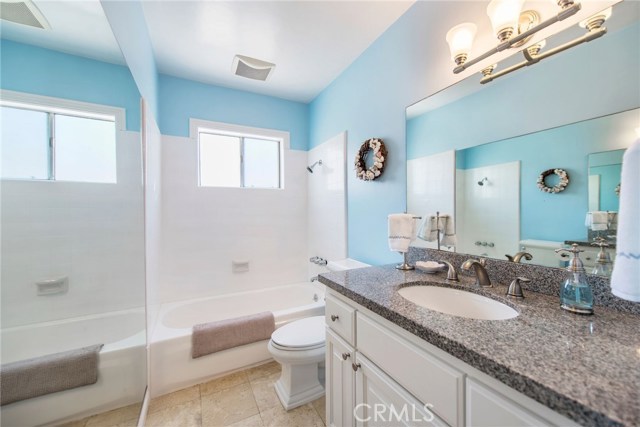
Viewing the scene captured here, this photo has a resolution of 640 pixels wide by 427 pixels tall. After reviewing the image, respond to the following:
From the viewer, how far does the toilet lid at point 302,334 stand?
1576 millimetres

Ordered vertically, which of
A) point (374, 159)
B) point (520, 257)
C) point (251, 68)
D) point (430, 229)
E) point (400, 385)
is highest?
point (251, 68)

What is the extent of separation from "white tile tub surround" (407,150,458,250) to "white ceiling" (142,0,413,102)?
1.07 metres

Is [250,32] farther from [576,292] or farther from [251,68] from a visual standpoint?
[576,292]

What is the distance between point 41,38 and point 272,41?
1.36 meters

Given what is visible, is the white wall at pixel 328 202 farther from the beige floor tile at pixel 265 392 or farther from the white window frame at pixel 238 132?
the beige floor tile at pixel 265 392

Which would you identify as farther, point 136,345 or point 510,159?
point 136,345

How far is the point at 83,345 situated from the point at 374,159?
2256 mm

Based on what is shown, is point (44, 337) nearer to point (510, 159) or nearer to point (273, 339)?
point (273, 339)

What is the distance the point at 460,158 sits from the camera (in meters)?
1.37

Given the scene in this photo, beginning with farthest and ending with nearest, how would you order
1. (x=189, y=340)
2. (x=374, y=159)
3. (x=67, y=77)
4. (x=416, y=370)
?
(x=374, y=159)
(x=189, y=340)
(x=67, y=77)
(x=416, y=370)

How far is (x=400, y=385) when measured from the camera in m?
0.83

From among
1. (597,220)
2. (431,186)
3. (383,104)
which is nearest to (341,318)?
(431,186)

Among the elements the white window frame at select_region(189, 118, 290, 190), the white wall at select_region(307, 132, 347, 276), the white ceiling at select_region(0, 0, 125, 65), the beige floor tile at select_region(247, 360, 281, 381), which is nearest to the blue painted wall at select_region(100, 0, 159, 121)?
the white ceiling at select_region(0, 0, 125, 65)

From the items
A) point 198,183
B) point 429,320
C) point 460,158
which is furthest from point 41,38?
point 460,158
